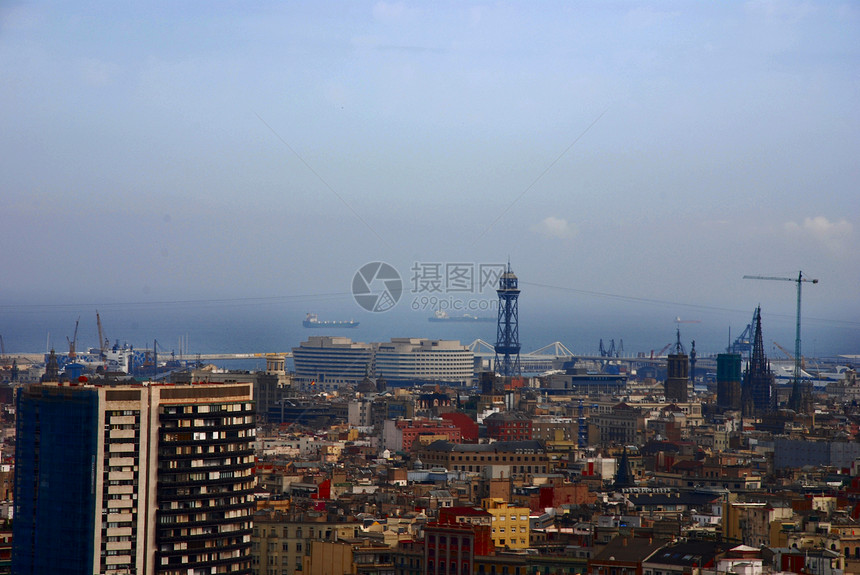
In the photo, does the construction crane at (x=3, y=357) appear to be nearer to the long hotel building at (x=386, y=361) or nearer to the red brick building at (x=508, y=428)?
the long hotel building at (x=386, y=361)

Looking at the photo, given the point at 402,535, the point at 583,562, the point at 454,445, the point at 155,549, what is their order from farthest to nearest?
1. the point at 454,445
2. the point at 402,535
3. the point at 583,562
4. the point at 155,549

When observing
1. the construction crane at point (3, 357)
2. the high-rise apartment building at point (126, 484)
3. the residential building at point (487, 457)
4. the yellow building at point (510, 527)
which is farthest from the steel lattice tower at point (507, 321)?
the high-rise apartment building at point (126, 484)

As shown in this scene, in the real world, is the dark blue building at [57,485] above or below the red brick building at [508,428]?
above

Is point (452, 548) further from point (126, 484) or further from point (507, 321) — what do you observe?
point (507, 321)

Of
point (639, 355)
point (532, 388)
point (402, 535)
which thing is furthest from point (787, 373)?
point (402, 535)

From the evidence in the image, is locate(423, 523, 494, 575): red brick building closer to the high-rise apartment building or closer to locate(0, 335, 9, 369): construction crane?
the high-rise apartment building

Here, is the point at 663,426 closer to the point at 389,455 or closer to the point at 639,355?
the point at 389,455

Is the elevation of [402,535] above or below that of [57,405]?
below
